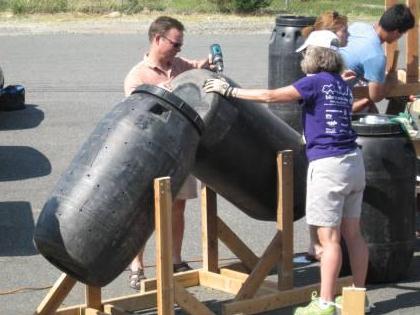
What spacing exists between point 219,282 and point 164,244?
55.5 inches

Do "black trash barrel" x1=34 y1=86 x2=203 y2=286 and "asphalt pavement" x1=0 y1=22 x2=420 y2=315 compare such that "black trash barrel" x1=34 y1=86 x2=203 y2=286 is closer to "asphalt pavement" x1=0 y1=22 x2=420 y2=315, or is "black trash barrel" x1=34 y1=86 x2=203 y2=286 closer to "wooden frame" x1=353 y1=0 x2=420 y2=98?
"asphalt pavement" x1=0 y1=22 x2=420 y2=315

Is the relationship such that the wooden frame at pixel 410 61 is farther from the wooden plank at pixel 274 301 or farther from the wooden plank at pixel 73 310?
the wooden plank at pixel 73 310

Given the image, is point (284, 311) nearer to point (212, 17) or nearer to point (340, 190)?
point (340, 190)

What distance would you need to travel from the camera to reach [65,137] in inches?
467

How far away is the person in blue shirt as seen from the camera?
24.5 feet

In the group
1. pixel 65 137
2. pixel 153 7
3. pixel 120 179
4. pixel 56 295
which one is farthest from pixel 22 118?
pixel 153 7

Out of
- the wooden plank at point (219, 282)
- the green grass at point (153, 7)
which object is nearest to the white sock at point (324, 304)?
the wooden plank at point (219, 282)

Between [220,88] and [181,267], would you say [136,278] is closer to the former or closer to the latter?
[181,267]

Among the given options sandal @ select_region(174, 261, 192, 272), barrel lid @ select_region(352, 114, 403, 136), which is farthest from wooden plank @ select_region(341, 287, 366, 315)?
sandal @ select_region(174, 261, 192, 272)

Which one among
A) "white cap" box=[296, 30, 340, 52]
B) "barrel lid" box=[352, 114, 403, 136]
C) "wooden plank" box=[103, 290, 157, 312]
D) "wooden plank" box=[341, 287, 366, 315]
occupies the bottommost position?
"wooden plank" box=[103, 290, 157, 312]

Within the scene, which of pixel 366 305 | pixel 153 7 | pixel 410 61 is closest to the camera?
pixel 366 305

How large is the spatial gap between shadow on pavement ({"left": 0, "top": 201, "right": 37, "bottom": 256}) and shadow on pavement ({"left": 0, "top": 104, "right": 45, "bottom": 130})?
361 centimetres

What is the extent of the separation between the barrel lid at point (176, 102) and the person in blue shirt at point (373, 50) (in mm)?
2146

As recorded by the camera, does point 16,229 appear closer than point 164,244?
No
